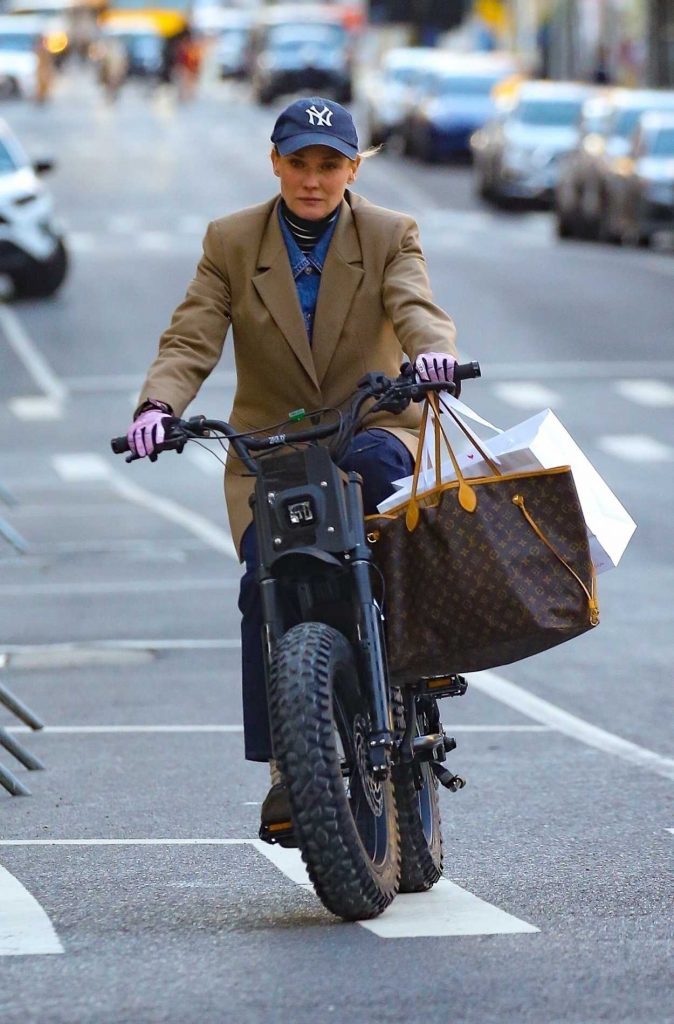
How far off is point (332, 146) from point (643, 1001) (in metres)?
2.24

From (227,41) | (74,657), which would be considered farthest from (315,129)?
(227,41)

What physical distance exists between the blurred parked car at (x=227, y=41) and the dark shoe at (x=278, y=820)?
7935 cm

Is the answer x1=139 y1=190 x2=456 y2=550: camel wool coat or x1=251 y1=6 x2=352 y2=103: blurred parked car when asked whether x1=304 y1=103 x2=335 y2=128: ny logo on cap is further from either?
x1=251 y1=6 x2=352 y2=103: blurred parked car

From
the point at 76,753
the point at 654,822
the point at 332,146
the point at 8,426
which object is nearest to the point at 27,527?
the point at 8,426

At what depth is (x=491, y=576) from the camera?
6.46 m

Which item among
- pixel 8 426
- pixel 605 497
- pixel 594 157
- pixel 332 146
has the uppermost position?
pixel 594 157

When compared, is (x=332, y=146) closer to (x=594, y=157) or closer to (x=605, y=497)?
(x=605, y=497)

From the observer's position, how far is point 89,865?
7266mm

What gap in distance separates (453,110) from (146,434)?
49012 millimetres

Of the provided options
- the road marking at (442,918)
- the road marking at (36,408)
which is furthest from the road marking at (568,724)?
the road marking at (36,408)

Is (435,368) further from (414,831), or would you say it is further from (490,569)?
(414,831)

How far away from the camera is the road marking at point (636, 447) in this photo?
21.4 metres

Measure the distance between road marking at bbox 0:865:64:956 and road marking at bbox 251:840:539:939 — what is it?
0.62 metres

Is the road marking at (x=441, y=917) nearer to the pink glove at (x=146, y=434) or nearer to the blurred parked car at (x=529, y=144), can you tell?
the pink glove at (x=146, y=434)
